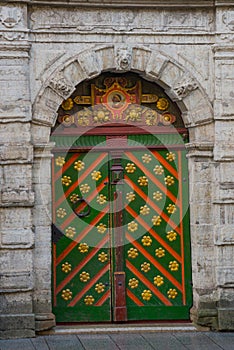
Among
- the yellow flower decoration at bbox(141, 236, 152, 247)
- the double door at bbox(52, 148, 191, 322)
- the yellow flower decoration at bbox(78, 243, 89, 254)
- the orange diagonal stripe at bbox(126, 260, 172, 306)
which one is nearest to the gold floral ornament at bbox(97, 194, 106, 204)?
the double door at bbox(52, 148, 191, 322)

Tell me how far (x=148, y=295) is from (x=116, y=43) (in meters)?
2.57

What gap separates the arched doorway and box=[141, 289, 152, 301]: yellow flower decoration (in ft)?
0.03

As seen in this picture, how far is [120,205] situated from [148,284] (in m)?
0.86

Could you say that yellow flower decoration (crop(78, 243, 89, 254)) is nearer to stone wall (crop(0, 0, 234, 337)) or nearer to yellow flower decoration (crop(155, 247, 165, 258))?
stone wall (crop(0, 0, 234, 337))

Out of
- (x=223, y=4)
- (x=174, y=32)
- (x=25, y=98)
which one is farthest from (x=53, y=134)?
(x=223, y=4)

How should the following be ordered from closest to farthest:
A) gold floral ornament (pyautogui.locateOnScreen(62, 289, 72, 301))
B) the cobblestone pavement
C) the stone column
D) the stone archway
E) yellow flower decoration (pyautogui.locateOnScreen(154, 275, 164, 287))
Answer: the cobblestone pavement < the stone column < the stone archway < gold floral ornament (pyautogui.locateOnScreen(62, 289, 72, 301)) < yellow flower decoration (pyautogui.locateOnScreen(154, 275, 164, 287))

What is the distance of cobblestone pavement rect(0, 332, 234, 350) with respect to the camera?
23.3ft

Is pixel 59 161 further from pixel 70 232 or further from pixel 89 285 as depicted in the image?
pixel 89 285

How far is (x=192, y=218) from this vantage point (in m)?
7.88

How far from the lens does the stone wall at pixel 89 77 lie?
745 cm

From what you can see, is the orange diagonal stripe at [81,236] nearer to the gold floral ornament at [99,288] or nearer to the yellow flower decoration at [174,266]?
the gold floral ornament at [99,288]

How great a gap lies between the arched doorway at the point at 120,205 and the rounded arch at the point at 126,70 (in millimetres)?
263

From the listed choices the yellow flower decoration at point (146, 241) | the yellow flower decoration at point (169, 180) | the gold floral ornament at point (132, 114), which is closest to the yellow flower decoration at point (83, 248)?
the yellow flower decoration at point (146, 241)

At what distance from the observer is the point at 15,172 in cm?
746
